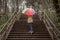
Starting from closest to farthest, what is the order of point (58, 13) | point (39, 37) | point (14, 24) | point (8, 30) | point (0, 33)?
point (0, 33) → point (39, 37) → point (8, 30) → point (14, 24) → point (58, 13)

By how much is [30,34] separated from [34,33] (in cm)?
44

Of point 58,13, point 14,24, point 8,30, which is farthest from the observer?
point 58,13

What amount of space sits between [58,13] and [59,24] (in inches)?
73.8

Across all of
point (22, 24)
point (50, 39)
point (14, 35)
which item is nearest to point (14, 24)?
point (22, 24)

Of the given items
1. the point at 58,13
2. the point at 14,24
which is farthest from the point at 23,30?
the point at 58,13

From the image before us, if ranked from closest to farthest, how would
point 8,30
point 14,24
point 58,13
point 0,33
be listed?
point 0,33 → point 8,30 → point 14,24 → point 58,13

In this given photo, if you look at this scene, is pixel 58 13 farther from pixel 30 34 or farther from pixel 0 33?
pixel 0 33

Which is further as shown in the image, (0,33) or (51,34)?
(51,34)

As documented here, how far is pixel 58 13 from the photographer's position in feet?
70.8

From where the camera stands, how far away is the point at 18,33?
55.2 ft

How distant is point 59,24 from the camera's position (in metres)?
20.0

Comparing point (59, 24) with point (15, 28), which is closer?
point (15, 28)

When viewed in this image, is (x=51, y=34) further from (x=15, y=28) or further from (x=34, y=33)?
(x=15, y=28)

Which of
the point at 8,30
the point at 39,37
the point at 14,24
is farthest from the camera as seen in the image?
the point at 14,24
